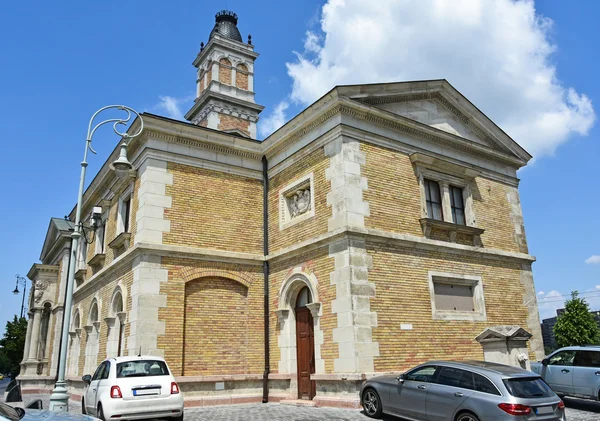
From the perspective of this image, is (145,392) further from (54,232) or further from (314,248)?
(54,232)

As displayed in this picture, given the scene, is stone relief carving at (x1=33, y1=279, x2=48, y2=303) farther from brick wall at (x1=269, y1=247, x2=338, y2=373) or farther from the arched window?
the arched window

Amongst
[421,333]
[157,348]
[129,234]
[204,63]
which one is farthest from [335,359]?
[204,63]

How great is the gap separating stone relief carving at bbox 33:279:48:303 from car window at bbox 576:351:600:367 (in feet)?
89.1

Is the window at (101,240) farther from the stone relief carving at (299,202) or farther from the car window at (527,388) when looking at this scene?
the car window at (527,388)

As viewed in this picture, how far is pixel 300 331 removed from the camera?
14836 millimetres

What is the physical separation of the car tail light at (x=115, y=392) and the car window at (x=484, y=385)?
22.0 feet

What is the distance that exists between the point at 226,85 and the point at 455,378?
25.9 m

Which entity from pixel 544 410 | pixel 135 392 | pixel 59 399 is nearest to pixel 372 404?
pixel 544 410

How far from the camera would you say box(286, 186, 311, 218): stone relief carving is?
1535 centimetres

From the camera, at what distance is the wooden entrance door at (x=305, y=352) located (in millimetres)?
14062

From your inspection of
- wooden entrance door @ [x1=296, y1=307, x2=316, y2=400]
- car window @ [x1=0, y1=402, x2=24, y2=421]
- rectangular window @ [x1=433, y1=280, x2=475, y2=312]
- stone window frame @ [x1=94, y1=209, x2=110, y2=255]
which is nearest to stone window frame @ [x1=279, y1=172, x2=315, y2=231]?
wooden entrance door @ [x1=296, y1=307, x2=316, y2=400]

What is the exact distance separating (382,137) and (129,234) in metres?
8.29

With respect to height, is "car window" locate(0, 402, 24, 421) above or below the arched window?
below

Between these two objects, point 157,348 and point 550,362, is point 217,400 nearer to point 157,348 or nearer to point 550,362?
point 157,348
